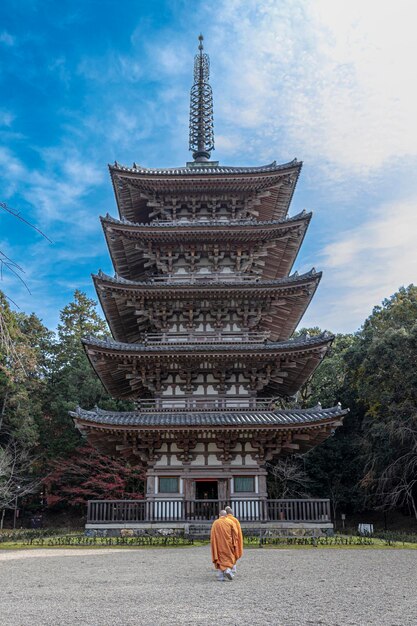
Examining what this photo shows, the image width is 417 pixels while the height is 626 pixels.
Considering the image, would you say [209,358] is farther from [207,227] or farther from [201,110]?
[201,110]

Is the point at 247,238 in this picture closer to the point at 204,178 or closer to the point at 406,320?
the point at 204,178

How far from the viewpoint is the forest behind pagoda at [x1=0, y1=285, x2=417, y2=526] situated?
112 ft

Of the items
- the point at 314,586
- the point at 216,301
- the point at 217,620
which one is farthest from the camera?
the point at 216,301

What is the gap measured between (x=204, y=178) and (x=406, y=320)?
72.0 feet

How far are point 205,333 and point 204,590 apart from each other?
13.1 meters

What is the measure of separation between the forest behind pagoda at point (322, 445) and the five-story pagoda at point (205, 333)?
491 inches

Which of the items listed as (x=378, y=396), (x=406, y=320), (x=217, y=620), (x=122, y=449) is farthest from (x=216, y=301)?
(x=406, y=320)

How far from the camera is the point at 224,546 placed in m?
11.0

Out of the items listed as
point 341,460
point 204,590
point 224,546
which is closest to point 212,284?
point 224,546

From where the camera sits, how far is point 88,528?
754 inches

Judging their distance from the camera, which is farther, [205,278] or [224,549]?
[205,278]

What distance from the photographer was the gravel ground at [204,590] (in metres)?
7.59

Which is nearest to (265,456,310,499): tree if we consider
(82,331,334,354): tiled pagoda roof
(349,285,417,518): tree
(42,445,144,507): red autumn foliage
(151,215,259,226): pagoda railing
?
(349,285,417,518): tree

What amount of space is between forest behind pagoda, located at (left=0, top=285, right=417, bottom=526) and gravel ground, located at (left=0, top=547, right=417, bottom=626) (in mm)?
20128
